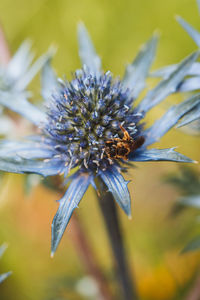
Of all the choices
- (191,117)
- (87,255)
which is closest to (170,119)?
(191,117)

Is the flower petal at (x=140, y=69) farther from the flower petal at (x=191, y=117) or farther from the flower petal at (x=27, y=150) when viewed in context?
the flower petal at (x=27, y=150)

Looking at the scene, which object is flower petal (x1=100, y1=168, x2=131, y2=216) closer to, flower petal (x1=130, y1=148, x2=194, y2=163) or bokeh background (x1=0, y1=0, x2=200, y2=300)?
flower petal (x1=130, y1=148, x2=194, y2=163)

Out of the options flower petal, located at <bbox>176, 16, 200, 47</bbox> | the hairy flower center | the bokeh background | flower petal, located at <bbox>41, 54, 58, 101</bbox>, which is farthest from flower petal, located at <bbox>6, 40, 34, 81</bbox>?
flower petal, located at <bbox>176, 16, 200, 47</bbox>

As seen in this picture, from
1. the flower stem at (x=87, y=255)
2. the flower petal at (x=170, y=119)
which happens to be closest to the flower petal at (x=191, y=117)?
the flower petal at (x=170, y=119)

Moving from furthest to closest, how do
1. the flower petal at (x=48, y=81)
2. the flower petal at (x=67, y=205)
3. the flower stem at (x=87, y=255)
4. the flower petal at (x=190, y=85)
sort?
the flower stem at (x=87, y=255)
the flower petal at (x=48, y=81)
the flower petal at (x=190, y=85)
the flower petal at (x=67, y=205)

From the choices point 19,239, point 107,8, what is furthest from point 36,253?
point 107,8

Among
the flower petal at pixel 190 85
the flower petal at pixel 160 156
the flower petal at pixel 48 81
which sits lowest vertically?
the flower petal at pixel 48 81

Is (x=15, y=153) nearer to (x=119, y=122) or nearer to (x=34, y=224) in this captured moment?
(x=119, y=122)
